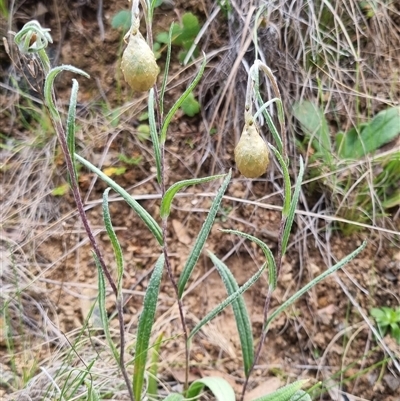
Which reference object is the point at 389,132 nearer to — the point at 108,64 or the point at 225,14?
the point at 225,14

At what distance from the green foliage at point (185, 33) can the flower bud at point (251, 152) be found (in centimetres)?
101

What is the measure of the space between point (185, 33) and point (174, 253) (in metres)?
0.74

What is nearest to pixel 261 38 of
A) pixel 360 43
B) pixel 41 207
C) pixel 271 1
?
pixel 271 1

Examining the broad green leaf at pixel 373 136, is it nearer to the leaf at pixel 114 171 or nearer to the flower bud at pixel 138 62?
the leaf at pixel 114 171

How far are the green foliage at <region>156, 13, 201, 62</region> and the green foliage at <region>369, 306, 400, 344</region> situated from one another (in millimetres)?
1034

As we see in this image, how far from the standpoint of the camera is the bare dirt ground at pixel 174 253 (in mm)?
1477

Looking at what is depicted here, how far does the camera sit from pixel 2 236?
A: 1636 millimetres

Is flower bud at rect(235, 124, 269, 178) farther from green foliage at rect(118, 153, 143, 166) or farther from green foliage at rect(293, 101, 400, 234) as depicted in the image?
green foliage at rect(118, 153, 143, 166)

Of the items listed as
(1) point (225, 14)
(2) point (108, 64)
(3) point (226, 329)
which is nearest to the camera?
(3) point (226, 329)

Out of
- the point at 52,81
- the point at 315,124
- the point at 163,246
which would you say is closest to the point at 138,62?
the point at 52,81

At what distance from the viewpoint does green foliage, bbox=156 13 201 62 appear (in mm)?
1775

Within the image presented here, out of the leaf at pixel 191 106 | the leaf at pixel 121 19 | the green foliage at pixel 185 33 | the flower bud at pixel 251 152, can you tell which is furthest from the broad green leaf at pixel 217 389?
the leaf at pixel 121 19

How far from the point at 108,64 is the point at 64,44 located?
0.19 meters

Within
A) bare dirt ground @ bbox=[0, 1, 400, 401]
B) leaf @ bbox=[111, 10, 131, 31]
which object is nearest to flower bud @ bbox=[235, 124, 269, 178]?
bare dirt ground @ bbox=[0, 1, 400, 401]
